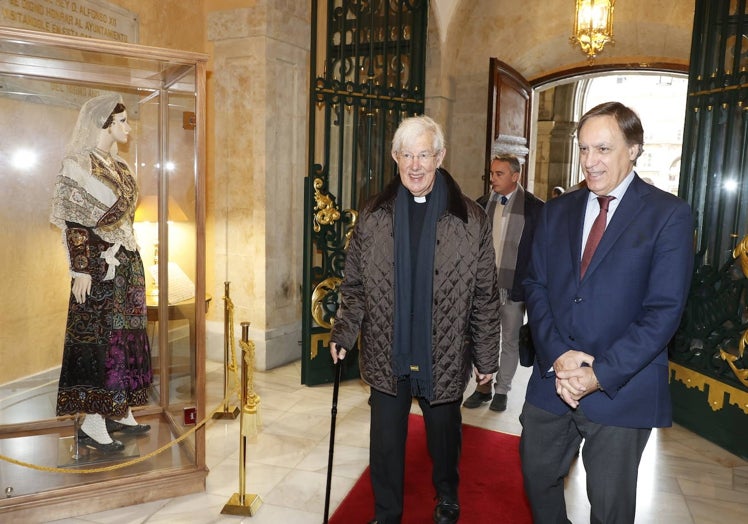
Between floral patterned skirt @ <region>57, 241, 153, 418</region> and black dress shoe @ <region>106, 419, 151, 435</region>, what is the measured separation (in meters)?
0.23

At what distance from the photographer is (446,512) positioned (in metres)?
2.89

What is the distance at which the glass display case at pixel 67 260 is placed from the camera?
294cm

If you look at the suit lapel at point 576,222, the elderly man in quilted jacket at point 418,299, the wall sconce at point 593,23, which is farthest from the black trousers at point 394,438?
the wall sconce at point 593,23

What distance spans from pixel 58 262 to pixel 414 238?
1786 mm

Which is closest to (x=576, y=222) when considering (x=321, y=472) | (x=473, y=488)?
(x=473, y=488)

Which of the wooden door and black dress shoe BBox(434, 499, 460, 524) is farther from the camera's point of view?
the wooden door

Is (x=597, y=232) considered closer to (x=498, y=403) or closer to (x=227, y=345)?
(x=498, y=403)

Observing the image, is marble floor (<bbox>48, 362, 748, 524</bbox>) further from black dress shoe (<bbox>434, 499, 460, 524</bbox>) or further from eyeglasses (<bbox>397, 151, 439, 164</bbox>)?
eyeglasses (<bbox>397, 151, 439, 164</bbox>)

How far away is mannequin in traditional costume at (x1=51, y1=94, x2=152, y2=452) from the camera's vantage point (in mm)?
2994

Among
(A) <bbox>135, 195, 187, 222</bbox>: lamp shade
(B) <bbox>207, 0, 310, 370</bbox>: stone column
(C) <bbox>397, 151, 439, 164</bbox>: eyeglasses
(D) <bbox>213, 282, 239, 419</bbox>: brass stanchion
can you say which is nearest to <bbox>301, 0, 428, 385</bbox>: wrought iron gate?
(B) <bbox>207, 0, 310, 370</bbox>: stone column

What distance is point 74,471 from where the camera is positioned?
9.71 ft

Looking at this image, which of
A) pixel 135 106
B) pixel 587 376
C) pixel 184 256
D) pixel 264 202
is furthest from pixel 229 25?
pixel 587 376

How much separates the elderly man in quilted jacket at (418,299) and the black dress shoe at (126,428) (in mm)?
1512

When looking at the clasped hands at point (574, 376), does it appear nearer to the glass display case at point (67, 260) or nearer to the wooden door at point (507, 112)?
the glass display case at point (67, 260)
